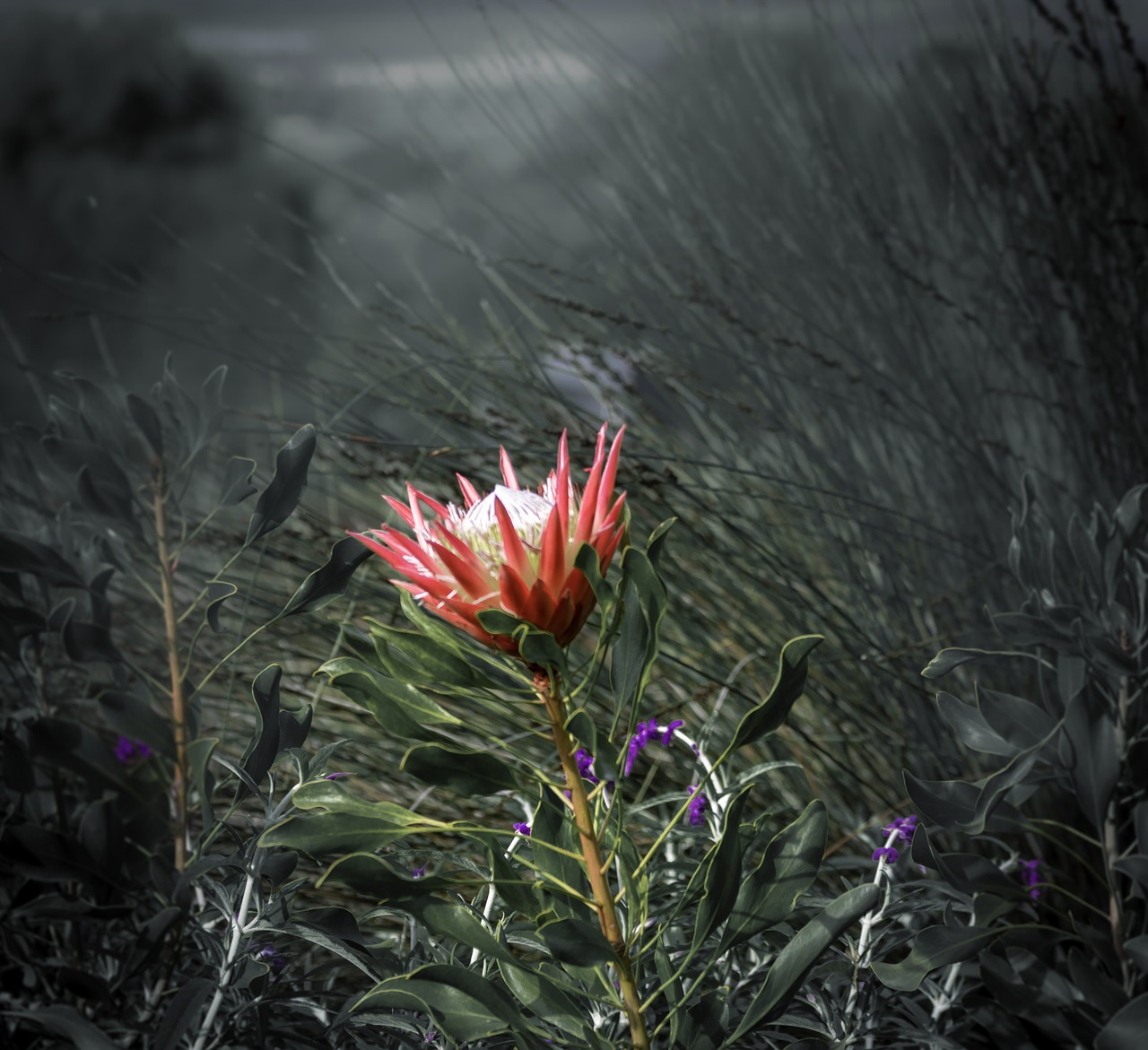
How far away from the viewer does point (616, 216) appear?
137 cm

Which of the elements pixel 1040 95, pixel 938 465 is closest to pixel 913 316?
pixel 938 465

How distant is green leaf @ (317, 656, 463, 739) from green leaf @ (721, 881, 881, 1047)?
0.12 m

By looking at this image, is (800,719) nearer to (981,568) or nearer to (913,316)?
(981,568)

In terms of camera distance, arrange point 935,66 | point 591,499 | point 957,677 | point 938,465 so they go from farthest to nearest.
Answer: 1. point 935,66
2. point 938,465
3. point 957,677
4. point 591,499

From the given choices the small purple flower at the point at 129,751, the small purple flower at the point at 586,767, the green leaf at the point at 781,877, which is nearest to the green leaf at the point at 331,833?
the green leaf at the point at 781,877

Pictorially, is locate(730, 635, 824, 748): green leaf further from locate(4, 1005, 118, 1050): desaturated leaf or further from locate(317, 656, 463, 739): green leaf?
locate(4, 1005, 118, 1050): desaturated leaf

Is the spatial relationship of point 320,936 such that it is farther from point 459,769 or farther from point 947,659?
point 947,659

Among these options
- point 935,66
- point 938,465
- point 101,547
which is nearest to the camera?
point 101,547

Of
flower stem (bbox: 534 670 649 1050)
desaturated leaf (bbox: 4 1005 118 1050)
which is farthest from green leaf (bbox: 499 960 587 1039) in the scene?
desaturated leaf (bbox: 4 1005 118 1050)

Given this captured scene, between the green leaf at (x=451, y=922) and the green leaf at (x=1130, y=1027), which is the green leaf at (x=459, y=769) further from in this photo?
the green leaf at (x=1130, y=1027)

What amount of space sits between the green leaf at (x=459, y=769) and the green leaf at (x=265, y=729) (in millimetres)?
70

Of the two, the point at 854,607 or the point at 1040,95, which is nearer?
the point at 854,607

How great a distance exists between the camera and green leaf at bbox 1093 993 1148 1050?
0.38 meters

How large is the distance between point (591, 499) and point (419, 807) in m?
0.46
